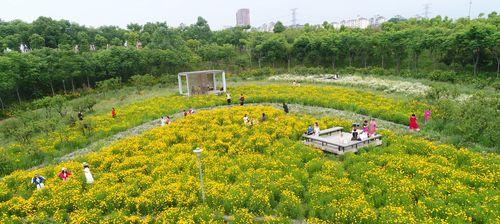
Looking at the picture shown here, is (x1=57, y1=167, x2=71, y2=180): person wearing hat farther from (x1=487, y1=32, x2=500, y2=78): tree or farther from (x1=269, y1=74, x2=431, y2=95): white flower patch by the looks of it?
(x1=487, y1=32, x2=500, y2=78): tree

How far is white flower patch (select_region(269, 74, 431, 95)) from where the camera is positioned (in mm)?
34719

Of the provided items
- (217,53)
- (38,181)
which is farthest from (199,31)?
(38,181)

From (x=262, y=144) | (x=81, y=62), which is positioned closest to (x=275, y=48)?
(x=81, y=62)

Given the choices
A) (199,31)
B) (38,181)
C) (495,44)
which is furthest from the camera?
(199,31)

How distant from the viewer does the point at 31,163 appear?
19.5 metres

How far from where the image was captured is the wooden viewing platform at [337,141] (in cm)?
1777

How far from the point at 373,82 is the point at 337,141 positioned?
24701 millimetres

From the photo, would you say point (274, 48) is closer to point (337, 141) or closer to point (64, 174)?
point (337, 141)

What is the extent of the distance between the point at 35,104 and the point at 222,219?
32386 millimetres

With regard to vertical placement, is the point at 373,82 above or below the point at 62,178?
above

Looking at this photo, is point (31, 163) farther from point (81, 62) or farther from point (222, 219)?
point (81, 62)

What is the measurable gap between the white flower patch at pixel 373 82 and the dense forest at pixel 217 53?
309 inches

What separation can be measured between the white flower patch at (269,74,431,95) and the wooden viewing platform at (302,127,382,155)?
11740mm

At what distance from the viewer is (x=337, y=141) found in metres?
18.4
